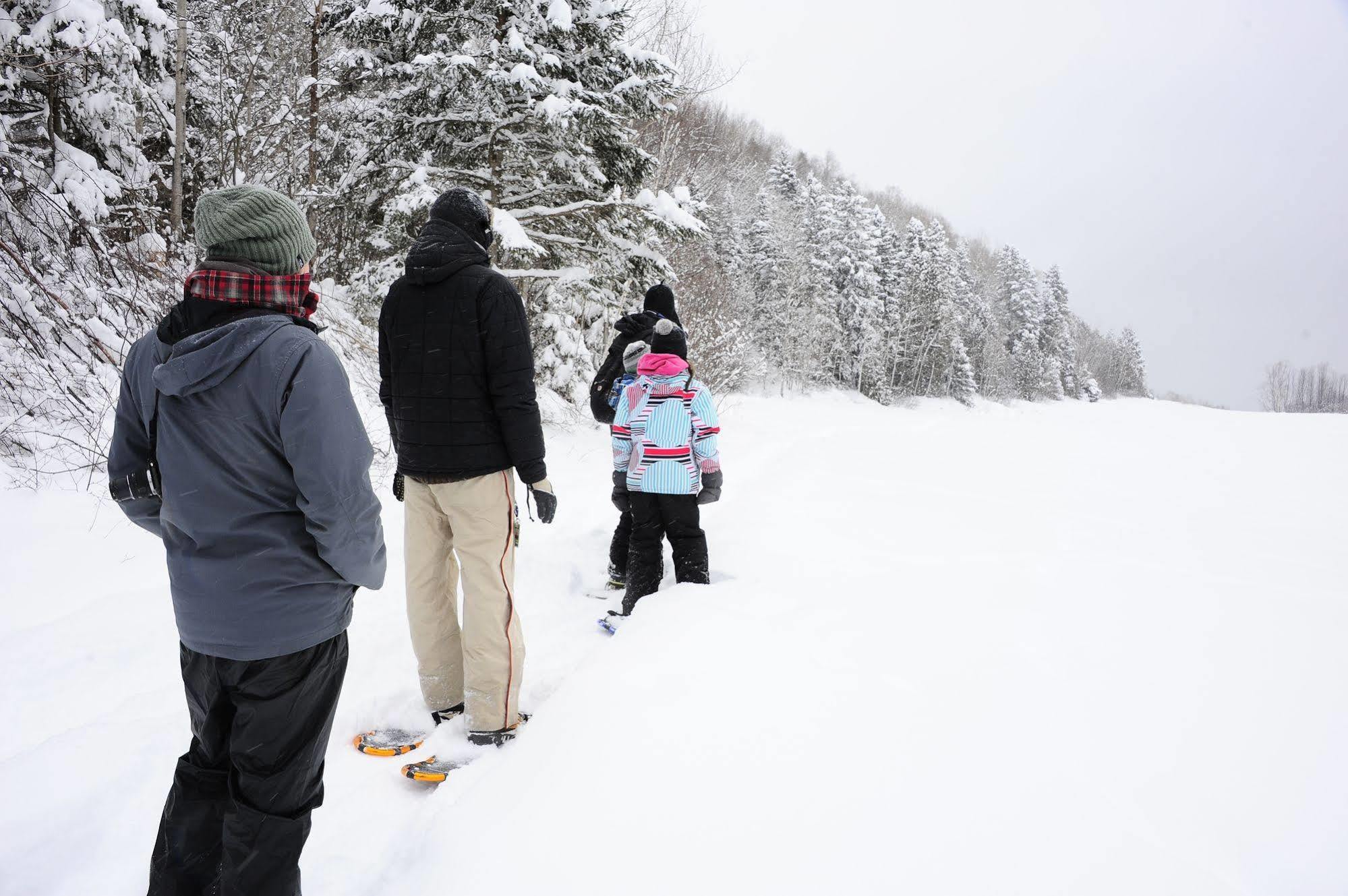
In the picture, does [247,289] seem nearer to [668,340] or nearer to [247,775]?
[247,775]

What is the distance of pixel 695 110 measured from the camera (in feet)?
60.8

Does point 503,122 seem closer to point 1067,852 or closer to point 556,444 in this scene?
point 556,444

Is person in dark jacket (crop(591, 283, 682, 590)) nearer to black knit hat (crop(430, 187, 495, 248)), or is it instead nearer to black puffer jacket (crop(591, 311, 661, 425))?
black puffer jacket (crop(591, 311, 661, 425))

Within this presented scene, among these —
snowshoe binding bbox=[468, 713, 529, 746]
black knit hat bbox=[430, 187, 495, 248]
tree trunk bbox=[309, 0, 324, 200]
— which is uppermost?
tree trunk bbox=[309, 0, 324, 200]

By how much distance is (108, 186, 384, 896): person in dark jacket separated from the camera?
161cm

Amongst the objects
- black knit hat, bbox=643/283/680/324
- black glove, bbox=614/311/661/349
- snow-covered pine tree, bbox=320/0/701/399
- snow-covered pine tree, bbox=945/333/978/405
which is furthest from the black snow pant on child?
snow-covered pine tree, bbox=945/333/978/405

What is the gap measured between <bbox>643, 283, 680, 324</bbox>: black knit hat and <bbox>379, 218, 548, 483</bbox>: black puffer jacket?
1.82 meters

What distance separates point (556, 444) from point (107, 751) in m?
7.90

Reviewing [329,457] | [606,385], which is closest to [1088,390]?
[606,385]

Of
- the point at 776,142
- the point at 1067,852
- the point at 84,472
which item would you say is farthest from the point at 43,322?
the point at 776,142

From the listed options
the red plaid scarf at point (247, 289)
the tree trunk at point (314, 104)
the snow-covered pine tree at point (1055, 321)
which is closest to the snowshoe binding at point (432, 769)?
the red plaid scarf at point (247, 289)

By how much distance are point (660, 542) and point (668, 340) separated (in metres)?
1.29

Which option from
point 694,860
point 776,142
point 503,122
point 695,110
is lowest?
point 694,860

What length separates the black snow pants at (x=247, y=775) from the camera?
168 centimetres
